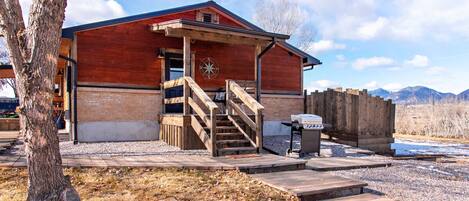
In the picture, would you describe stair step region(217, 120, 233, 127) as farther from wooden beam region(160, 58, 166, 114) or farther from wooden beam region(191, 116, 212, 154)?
wooden beam region(160, 58, 166, 114)

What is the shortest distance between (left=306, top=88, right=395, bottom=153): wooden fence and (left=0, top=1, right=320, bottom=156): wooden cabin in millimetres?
2897

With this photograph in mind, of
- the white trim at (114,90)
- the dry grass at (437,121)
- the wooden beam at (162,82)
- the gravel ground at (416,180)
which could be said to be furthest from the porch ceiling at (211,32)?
the dry grass at (437,121)

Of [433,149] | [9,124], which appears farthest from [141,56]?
[433,149]

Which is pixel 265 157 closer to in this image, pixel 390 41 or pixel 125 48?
pixel 125 48

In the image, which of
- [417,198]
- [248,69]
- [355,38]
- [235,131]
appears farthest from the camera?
[355,38]

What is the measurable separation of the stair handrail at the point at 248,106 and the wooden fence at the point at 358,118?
3.69 m

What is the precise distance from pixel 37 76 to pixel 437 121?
18.5 m

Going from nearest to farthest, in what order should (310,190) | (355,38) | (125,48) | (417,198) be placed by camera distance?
(310,190)
(417,198)
(125,48)
(355,38)

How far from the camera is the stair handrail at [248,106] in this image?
7.16 meters

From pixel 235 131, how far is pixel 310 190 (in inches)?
150

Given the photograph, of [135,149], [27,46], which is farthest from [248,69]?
[27,46]

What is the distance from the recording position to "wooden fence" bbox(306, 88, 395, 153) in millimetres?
10516

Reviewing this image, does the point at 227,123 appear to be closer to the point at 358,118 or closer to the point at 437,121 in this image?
the point at 358,118

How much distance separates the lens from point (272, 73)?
1173 cm
